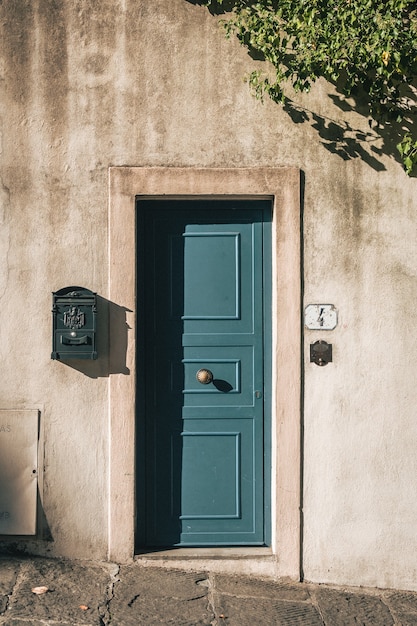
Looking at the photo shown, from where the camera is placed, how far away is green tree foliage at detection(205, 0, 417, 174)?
5098mm

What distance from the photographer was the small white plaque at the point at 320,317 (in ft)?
18.4

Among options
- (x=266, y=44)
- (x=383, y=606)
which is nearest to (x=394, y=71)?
(x=266, y=44)

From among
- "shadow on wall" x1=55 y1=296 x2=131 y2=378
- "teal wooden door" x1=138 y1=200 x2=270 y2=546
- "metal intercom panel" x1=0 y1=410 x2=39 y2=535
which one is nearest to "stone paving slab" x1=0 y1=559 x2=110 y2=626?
"metal intercom panel" x1=0 y1=410 x2=39 y2=535

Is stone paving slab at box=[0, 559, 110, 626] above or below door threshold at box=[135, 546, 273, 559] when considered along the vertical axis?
below

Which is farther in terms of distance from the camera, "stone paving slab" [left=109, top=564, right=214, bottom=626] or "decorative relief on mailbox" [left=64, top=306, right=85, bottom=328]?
"decorative relief on mailbox" [left=64, top=306, right=85, bottom=328]

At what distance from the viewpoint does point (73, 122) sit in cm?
555

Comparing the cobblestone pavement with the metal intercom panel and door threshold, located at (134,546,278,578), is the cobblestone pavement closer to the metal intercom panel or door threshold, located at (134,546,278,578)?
door threshold, located at (134,546,278,578)

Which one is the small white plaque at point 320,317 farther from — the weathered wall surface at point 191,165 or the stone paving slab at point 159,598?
the stone paving slab at point 159,598

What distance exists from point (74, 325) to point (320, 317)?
1672 mm

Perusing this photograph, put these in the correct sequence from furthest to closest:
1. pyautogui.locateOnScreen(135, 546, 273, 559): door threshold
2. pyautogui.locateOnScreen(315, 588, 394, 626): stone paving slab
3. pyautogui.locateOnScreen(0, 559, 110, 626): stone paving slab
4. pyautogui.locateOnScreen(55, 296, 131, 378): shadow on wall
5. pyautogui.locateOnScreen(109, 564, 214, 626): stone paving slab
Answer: pyautogui.locateOnScreen(135, 546, 273, 559): door threshold → pyautogui.locateOnScreen(55, 296, 131, 378): shadow on wall → pyautogui.locateOnScreen(315, 588, 394, 626): stone paving slab → pyautogui.locateOnScreen(109, 564, 214, 626): stone paving slab → pyautogui.locateOnScreen(0, 559, 110, 626): stone paving slab

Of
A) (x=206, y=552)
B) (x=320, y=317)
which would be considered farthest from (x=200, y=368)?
(x=206, y=552)

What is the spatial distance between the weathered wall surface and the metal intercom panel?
0.10 metres

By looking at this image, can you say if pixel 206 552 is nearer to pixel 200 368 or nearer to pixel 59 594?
pixel 59 594

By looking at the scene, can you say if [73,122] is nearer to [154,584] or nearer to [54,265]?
[54,265]
